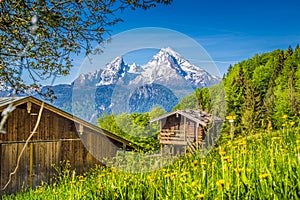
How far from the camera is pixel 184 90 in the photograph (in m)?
5.34

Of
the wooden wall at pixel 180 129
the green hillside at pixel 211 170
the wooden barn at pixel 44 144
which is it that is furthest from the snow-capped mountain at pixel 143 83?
the wooden barn at pixel 44 144

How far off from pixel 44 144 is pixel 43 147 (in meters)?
0.14

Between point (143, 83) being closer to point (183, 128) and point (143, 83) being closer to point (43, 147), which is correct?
point (183, 128)

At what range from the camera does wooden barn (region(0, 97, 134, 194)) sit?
1388 centimetres

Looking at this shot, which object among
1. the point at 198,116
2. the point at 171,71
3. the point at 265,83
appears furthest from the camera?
the point at 265,83

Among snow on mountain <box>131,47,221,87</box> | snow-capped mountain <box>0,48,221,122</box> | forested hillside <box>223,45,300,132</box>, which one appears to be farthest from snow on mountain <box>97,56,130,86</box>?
forested hillside <box>223,45,300,132</box>

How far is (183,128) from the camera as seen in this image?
20.8 ft

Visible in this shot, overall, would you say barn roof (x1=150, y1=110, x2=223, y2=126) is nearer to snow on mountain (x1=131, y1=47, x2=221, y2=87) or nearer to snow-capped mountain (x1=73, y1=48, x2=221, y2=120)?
snow-capped mountain (x1=73, y1=48, x2=221, y2=120)

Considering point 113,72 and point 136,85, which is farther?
point 113,72

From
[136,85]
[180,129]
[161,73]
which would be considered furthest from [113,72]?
[180,129]

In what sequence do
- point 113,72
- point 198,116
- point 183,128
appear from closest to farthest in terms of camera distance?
point 198,116 → point 113,72 → point 183,128

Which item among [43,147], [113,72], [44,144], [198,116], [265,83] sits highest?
[265,83]

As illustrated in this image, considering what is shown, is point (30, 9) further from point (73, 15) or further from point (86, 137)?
point (86, 137)

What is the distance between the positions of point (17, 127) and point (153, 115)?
10129 mm
